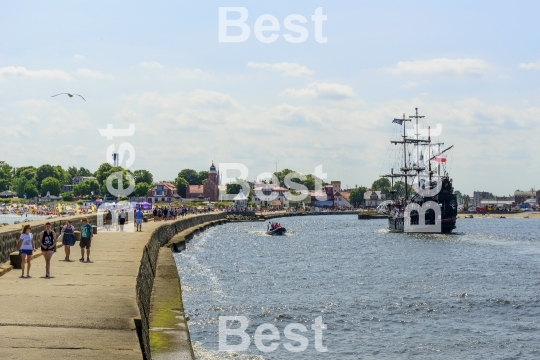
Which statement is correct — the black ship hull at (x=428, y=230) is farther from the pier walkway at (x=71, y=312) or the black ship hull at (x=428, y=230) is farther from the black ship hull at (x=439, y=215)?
the pier walkway at (x=71, y=312)

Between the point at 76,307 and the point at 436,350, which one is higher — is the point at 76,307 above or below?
above

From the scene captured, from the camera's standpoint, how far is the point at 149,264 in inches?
1170

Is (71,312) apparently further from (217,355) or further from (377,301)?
(377,301)

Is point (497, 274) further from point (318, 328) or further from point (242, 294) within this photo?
point (318, 328)

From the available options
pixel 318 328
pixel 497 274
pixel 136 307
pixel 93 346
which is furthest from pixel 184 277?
pixel 93 346

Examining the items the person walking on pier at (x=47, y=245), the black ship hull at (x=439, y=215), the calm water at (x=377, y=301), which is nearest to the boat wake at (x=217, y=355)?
the calm water at (x=377, y=301)

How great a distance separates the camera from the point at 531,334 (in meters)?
24.8

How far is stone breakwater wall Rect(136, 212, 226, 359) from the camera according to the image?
1672cm

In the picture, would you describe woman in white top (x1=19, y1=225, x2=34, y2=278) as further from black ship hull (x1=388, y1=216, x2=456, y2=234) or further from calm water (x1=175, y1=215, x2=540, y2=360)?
black ship hull (x1=388, y1=216, x2=456, y2=234)

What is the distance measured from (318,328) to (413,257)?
33.7m

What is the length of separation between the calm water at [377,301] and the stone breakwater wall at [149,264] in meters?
1.82

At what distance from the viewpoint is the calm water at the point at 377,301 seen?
22.8m

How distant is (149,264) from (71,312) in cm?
1454

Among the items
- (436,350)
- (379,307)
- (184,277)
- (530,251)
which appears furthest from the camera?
(530,251)
